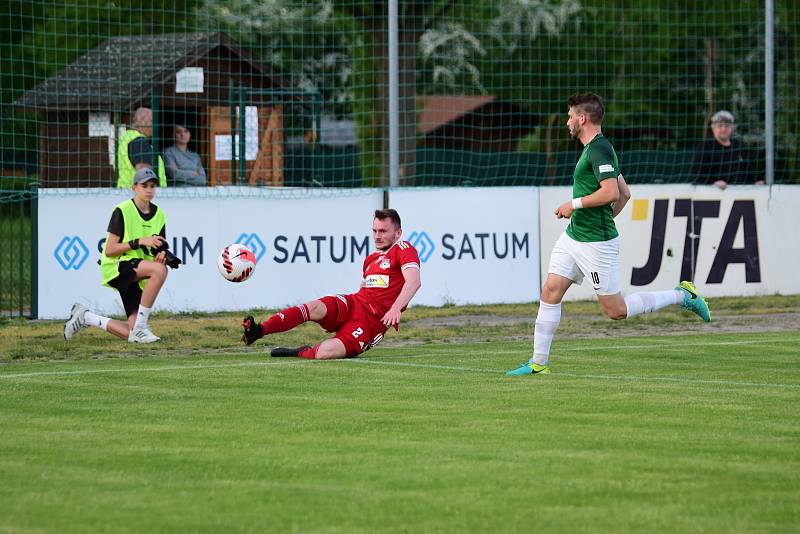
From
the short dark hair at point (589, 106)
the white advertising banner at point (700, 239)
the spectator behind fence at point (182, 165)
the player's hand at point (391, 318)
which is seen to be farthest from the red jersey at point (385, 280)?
the spectator behind fence at point (182, 165)

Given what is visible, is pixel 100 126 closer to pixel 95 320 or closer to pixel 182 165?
pixel 182 165

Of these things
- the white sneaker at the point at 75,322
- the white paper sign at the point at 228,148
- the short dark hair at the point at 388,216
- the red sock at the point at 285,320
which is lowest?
the white sneaker at the point at 75,322

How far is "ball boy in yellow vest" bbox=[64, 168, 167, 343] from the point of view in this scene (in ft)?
42.4

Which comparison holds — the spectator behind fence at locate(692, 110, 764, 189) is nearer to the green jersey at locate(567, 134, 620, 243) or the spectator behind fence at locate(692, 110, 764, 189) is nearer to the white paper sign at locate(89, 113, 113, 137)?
the white paper sign at locate(89, 113, 113, 137)

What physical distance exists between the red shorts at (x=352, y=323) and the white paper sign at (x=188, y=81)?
383 inches

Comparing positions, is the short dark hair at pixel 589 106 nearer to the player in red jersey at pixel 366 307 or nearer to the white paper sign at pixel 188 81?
the player in red jersey at pixel 366 307

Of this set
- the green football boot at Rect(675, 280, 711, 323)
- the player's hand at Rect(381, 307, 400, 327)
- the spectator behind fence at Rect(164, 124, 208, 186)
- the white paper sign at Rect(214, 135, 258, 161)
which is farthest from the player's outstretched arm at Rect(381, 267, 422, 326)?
the white paper sign at Rect(214, 135, 258, 161)

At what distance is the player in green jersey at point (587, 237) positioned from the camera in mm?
9891

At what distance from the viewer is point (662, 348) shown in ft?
38.9

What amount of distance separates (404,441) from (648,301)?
4.25 m

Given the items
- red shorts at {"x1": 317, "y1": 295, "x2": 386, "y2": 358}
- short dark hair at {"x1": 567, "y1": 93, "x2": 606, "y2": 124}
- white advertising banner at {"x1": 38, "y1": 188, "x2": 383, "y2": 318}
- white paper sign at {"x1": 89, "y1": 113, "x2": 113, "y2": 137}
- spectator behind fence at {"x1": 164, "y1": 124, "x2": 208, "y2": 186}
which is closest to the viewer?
short dark hair at {"x1": 567, "y1": 93, "x2": 606, "y2": 124}

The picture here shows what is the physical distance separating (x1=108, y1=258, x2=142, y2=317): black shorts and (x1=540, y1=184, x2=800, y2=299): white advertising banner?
601 centimetres

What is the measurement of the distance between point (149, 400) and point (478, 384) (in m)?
2.16

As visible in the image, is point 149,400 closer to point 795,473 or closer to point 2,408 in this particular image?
point 2,408
